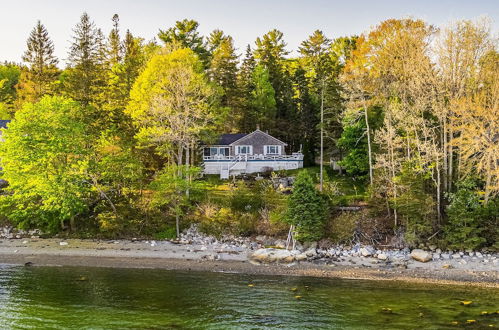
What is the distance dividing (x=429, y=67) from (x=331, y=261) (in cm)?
1320

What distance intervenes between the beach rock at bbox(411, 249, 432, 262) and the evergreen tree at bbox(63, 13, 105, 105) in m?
29.4

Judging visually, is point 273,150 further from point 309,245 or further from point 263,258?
point 263,258

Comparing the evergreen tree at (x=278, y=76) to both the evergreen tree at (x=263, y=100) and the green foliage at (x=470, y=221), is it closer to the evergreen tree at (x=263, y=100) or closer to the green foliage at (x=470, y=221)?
the evergreen tree at (x=263, y=100)

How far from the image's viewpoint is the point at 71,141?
2772cm

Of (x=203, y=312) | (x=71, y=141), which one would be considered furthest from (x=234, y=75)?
(x=203, y=312)

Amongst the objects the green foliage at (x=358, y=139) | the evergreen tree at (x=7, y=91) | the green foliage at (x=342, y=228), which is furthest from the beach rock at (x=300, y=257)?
the evergreen tree at (x=7, y=91)

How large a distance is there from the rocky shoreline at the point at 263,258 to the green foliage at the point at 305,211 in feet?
2.91

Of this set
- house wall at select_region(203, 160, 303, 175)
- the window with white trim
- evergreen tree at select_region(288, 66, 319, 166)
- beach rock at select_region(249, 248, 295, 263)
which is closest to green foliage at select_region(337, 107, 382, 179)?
house wall at select_region(203, 160, 303, 175)

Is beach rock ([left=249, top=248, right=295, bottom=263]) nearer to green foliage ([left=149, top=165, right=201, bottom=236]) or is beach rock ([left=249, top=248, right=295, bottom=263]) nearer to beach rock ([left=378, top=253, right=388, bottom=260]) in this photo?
beach rock ([left=378, top=253, right=388, bottom=260])

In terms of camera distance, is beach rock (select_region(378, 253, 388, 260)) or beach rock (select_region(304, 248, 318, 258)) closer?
beach rock (select_region(378, 253, 388, 260))

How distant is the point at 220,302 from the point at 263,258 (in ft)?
22.5

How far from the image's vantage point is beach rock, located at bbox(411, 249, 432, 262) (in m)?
22.5

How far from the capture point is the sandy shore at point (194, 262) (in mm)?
20464

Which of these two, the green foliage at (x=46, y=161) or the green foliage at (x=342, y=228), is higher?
the green foliage at (x=46, y=161)
